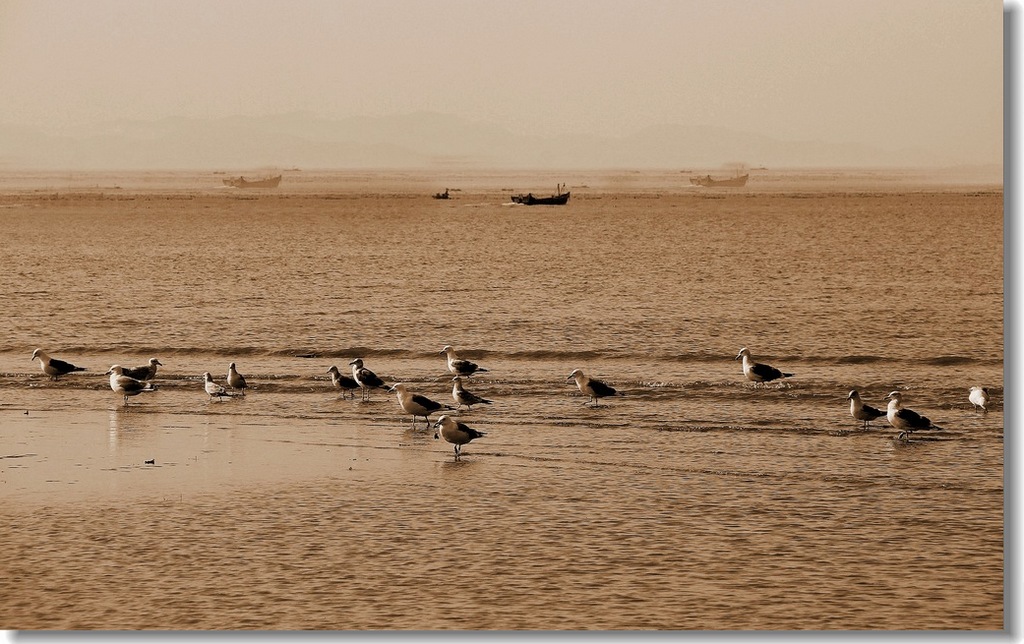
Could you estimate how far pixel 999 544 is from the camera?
7949mm

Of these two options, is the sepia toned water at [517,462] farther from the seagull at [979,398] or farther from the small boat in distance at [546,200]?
the small boat in distance at [546,200]

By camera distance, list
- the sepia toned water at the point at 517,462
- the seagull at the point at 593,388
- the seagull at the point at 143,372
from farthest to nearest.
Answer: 1. the seagull at the point at 143,372
2. the seagull at the point at 593,388
3. the sepia toned water at the point at 517,462

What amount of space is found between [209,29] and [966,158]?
579cm

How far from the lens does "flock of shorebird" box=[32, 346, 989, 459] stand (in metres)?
12.2

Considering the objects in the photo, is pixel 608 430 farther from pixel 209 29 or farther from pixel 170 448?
pixel 209 29

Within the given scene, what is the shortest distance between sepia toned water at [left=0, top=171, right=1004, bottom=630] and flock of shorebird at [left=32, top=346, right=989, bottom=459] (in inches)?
7.4

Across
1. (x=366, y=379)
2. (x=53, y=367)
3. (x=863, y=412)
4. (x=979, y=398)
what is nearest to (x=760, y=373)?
(x=863, y=412)

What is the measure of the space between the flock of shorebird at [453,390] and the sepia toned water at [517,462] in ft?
0.62

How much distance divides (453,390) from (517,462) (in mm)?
3339

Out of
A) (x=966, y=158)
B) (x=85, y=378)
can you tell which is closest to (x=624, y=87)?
(x=966, y=158)

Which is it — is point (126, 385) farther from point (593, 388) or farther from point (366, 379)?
point (593, 388)

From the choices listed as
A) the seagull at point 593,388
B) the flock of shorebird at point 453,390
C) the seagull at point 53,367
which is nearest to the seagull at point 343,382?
the flock of shorebird at point 453,390

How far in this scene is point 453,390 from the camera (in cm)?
1444

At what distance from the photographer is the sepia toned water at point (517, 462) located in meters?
7.23
